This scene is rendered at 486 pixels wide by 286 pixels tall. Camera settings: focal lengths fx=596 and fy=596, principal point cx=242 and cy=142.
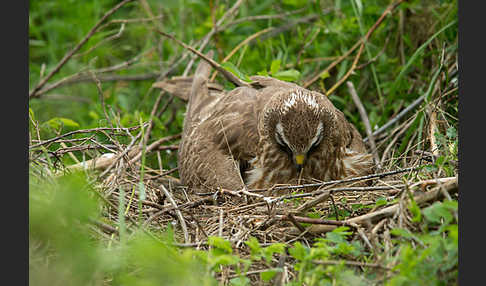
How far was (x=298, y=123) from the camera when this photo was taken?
13.9 feet

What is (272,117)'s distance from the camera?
4398 millimetres

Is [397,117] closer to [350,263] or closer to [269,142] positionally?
[269,142]

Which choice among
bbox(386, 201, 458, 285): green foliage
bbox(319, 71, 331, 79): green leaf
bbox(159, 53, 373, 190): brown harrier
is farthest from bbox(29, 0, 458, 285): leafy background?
bbox(159, 53, 373, 190): brown harrier

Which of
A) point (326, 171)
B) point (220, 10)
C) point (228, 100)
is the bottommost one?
point (326, 171)

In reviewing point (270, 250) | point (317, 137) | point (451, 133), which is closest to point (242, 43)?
point (317, 137)

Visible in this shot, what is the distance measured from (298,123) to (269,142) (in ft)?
1.30

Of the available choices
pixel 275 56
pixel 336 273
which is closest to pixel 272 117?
pixel 336 273

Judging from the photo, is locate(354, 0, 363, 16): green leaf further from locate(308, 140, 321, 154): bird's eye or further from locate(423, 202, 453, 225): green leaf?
locate(423, 202, 453, 225): green leaf

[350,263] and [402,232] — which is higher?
[402,232]

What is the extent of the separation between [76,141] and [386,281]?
2.51 meters

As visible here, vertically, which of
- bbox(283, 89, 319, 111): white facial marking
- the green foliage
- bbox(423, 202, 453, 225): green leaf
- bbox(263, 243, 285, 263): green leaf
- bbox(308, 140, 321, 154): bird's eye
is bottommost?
bbox(263, 243, 285, 263): green leaf

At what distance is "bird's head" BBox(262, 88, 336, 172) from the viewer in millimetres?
4246

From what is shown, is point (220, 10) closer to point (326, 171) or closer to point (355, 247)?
point (326, 171)

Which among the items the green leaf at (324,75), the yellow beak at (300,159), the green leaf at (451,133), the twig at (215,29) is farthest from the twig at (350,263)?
the twig at (215,29)
